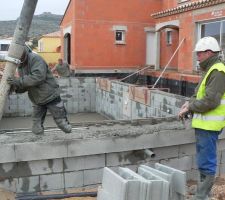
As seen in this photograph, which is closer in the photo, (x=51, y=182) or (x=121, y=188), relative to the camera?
(x=121, y=188)

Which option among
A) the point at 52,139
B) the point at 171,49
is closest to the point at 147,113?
the point at 52,139

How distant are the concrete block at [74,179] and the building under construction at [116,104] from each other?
1cm

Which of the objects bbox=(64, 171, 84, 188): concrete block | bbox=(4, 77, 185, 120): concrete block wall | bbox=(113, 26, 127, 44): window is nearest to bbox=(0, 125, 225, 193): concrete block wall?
bbox=(64, 171, 84, 188): concrete block

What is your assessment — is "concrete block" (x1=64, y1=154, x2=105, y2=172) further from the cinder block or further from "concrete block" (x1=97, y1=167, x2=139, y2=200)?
"concrete block" (x1=97, y1=167, x2=139, y2=200)

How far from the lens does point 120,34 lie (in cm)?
2086

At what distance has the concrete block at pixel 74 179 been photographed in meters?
5.23

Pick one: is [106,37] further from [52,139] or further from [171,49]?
[52,139]

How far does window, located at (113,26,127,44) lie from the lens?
2048cm

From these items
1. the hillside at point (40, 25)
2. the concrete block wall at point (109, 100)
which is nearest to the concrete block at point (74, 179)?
the concrete block wall at point (109, 100)

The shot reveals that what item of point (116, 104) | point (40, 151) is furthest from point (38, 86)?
point (116, 104)

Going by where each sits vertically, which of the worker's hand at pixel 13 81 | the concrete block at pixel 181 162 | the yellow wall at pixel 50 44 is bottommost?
the concrete block at pixel 181 162

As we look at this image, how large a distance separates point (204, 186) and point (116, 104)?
10228mm

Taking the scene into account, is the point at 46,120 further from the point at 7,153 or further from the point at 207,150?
the point at 207,150

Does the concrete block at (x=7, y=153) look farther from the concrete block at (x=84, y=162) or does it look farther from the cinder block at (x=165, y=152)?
the cinder block at (x=165, y=152)
